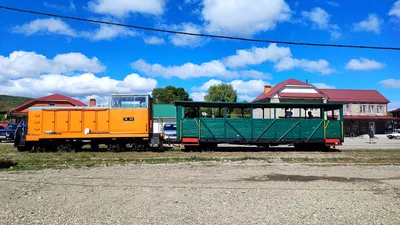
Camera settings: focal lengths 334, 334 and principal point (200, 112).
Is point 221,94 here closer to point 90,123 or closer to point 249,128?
point 249,128

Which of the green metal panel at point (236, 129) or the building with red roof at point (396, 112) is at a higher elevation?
the building with red roof at point (396, 112)

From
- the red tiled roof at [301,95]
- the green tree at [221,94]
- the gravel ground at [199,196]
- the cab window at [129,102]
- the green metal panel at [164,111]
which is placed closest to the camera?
the gravel ground at [199,196]

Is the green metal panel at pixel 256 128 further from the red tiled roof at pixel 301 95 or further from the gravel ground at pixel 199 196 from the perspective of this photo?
the red tiled roof at pixel 301 95

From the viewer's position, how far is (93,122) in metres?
20.6

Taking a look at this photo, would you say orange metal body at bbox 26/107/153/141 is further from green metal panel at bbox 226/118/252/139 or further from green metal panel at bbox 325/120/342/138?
green metal panel at bbox 325/120/342/138

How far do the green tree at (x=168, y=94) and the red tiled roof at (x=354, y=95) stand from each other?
43060mm

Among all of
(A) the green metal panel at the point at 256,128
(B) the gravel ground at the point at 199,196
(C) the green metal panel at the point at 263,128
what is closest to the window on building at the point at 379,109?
(A) the green metal panel at the point at 256,128

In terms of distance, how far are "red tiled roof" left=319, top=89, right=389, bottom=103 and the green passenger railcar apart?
3832cm

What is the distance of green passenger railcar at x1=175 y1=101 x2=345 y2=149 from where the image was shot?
69.5ft

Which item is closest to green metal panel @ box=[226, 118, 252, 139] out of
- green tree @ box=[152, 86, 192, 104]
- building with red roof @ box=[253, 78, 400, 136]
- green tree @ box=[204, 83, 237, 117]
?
building with red roof @ box=[253, 78, 400, 136]

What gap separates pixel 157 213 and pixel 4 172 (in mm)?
8204

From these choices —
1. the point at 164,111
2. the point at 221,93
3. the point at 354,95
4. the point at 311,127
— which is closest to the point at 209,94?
the point at 221,93

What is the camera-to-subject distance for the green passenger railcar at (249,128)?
2117cm

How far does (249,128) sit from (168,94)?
73.5m
